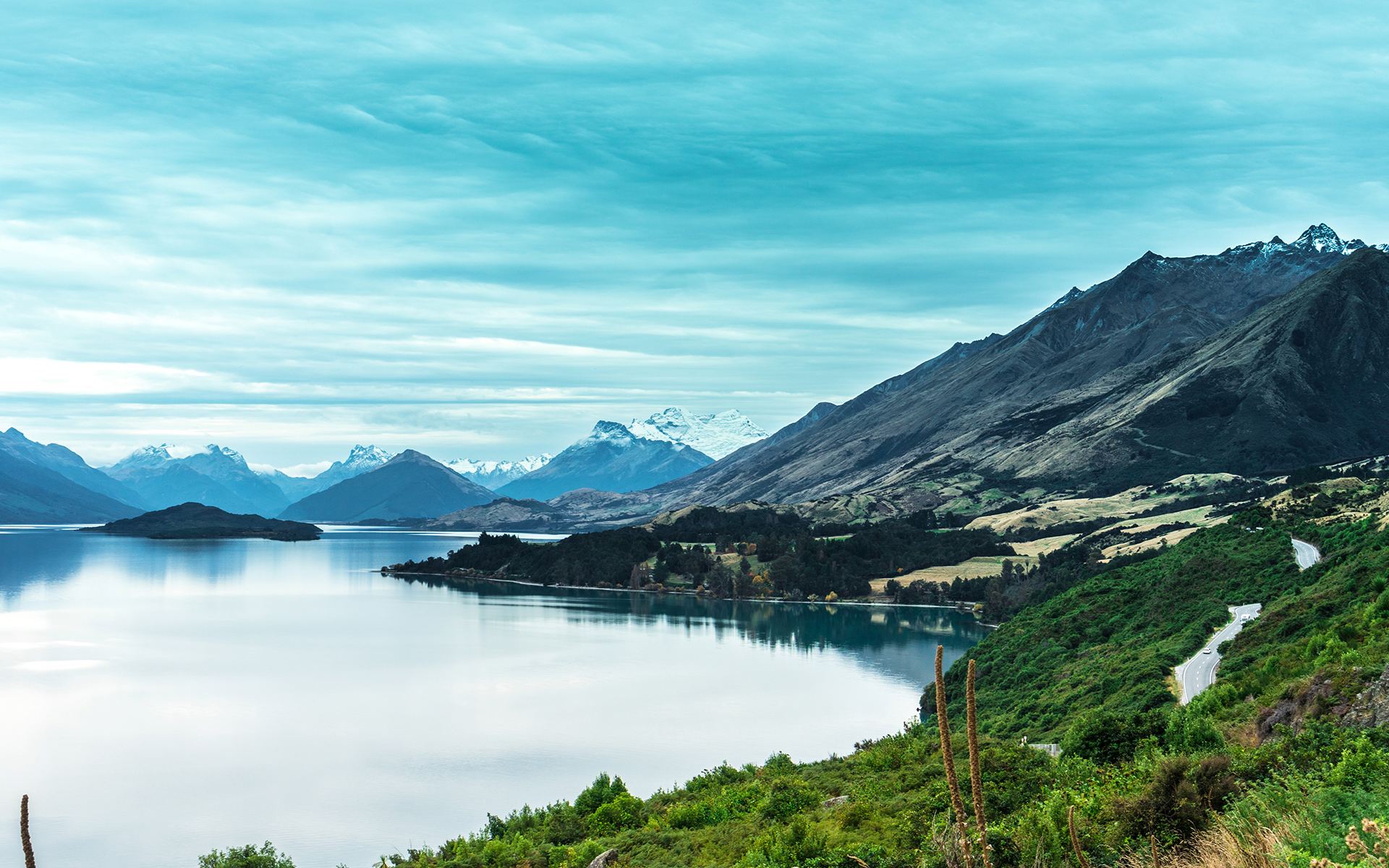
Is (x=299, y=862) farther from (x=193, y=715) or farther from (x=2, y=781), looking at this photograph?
(x=193, y=715)

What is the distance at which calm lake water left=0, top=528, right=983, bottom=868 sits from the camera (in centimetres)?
6731

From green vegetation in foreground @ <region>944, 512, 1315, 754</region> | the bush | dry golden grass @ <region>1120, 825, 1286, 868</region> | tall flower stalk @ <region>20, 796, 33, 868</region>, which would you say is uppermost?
tall flower stalk @ <region>20, 796, 33, 868</region>

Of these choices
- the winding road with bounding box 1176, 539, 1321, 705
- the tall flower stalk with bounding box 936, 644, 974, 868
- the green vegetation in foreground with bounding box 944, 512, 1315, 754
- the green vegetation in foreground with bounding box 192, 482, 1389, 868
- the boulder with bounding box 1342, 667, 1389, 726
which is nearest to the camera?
the tall flower stalk with bounding box 936, 644, 974, 868

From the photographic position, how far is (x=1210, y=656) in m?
61.7

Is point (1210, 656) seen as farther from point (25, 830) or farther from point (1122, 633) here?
point (25, 830)

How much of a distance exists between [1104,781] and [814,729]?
7108 cm

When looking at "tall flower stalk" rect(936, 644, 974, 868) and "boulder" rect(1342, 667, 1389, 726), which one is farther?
"boulder" rect(1342, 667, 1389, 726)

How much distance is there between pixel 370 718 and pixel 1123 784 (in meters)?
87.4

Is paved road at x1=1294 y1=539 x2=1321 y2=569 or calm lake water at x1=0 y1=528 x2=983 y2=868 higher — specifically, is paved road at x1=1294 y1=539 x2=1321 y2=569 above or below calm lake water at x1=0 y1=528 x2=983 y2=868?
above

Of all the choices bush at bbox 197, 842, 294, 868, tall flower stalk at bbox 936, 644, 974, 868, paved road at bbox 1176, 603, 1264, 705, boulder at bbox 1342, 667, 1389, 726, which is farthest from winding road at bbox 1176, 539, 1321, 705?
tall flower stalk at bbox 936, 644, 974, 868

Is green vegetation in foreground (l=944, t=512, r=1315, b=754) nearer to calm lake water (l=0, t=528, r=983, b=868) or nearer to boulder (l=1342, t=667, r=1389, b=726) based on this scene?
boulder (l=1342, t=667, r=1389, b=726)

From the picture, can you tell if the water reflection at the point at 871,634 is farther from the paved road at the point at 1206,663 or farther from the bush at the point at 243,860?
the bush at the point at 243,860

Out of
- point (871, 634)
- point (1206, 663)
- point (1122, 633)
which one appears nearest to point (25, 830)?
point (1206, 663)

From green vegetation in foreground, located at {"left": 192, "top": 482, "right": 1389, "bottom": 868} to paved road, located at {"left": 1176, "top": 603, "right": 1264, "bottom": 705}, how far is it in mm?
994
